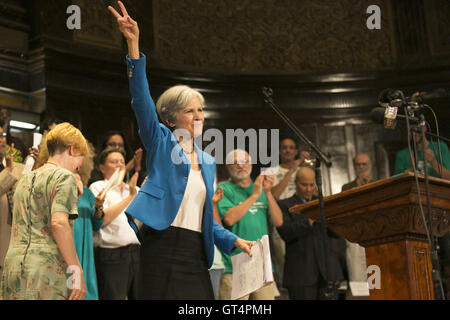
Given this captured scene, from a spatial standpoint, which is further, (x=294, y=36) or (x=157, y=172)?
(x=294, y=36)

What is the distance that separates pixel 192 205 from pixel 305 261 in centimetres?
223

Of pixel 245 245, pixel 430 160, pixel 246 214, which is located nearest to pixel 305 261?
pixel 246 214

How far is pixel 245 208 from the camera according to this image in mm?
4352

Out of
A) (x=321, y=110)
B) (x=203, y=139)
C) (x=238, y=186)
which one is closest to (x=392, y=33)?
(x=321, y=110)

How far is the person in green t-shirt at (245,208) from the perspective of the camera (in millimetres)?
4348

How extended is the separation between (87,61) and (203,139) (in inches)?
53.7

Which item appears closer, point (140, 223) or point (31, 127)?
point (140, 223)

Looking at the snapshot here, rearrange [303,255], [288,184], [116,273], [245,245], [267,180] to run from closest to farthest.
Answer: [245,245]
[116,273]
[267,180]
[303,255]
[288,184]

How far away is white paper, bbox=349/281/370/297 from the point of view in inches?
203

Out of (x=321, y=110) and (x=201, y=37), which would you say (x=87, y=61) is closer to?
(x=201, y=37)

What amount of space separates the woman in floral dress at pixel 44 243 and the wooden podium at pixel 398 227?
1.25 metres

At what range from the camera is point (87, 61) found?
593cm

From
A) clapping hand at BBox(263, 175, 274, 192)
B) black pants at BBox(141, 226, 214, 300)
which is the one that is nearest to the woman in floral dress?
black pants at BBox(141, 226, 214, 300)

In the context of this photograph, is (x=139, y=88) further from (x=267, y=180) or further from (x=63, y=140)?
(x=267, y=180)
